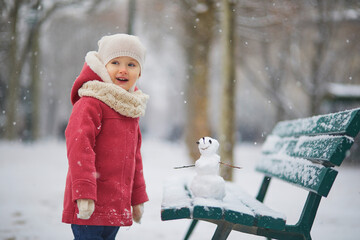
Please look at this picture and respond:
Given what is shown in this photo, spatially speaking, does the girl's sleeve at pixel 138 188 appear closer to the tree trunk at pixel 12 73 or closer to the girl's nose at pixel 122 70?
the girl's nose at pixel 122 70

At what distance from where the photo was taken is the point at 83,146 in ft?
6.30

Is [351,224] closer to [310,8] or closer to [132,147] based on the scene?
[132,147]

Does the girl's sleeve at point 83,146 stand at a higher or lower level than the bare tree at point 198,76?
lower

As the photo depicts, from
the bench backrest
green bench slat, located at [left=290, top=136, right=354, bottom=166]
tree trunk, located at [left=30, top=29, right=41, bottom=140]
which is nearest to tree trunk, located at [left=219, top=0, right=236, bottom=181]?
the bench backrest

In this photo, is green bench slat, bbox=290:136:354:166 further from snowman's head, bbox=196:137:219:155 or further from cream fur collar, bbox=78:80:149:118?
cream fur collar, bbox=78:80:149:118

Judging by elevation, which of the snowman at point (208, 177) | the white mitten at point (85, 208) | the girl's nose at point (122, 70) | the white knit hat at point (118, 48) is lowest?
the white mitten at point (85, 208)

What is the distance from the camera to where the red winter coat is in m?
1.90

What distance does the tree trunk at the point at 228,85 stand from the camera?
5.73 meters

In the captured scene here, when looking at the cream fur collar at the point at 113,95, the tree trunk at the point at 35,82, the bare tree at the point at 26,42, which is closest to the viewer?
the cream fur collar at the point at 113,95

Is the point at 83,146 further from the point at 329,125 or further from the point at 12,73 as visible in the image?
the point at 12,73

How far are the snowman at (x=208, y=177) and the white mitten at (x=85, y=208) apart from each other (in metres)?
0.68

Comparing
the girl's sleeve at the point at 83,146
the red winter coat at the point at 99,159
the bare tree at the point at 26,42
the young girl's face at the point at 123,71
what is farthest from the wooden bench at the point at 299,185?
the bare tree at the point at 26,42

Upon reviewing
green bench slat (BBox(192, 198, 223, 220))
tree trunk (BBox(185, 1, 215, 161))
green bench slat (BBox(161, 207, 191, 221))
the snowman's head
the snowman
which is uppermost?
tree trunk (BBox(185, 1, 215, 161))

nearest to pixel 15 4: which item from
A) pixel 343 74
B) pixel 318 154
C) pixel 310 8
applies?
pixel 310 8
